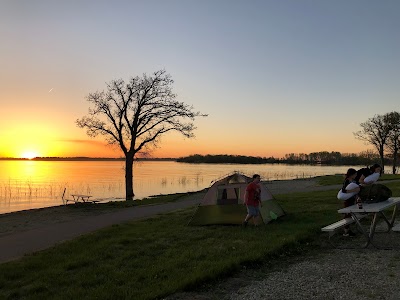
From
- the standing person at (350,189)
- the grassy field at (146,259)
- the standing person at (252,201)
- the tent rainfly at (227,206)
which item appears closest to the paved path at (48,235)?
the grassy field at (146,259)

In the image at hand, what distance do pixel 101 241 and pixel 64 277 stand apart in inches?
123

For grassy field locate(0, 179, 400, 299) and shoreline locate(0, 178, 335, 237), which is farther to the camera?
shoreline locate(0, 178, 335, 237)

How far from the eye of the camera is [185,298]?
5.40m

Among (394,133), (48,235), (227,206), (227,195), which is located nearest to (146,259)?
(227,206)

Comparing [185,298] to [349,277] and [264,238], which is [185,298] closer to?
[349,277]

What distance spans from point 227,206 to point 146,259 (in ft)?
16.2

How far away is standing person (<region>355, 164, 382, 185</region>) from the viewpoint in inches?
400

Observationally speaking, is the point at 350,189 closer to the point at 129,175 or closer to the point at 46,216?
the point at 46,216

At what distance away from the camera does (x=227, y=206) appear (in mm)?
12266

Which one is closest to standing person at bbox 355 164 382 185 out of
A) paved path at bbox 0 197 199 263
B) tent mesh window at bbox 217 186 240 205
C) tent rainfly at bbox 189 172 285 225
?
tent rainfly at bbox 189 172 285 225

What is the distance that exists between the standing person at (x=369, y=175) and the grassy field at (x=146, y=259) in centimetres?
154

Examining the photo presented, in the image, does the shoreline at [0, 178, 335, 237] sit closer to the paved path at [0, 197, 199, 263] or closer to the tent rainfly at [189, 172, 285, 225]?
the paved path at [0, 197, 199, 263]

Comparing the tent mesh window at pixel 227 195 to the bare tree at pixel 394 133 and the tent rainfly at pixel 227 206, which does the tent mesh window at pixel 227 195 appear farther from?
the bare tree at pixel 394 133

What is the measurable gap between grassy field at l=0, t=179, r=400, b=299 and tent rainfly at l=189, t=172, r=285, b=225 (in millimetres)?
537
